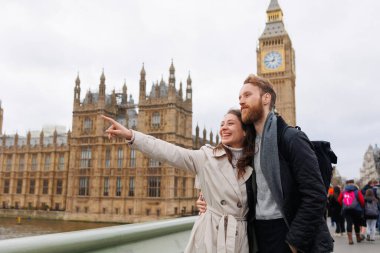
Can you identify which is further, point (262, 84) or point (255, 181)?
point (262, 84)

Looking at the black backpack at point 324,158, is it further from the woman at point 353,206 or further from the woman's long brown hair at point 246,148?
the woman at point 353,206

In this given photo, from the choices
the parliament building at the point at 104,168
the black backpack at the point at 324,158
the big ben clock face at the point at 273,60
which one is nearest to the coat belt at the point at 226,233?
the black backpack at the point at 324,158

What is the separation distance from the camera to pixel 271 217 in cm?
236

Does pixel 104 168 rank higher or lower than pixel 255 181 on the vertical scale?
higher

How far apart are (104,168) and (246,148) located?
39.9 meters

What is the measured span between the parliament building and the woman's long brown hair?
3416 cm

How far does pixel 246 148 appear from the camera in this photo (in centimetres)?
259

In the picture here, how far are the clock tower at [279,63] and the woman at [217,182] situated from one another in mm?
58847

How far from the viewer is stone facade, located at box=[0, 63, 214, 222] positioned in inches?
1503

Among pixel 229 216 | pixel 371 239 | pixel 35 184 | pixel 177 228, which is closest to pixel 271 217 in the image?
pixel 229 216

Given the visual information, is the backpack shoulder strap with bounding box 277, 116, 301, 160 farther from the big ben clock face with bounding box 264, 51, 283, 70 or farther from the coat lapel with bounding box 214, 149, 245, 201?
the big ben clock face with bounding box 264, 51, 283, 70

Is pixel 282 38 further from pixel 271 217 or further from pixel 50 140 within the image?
pixel 271 217

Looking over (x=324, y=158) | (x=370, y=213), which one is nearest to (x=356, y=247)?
(x=370, y=213)

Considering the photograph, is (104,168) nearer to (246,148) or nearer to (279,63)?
(279,63)
